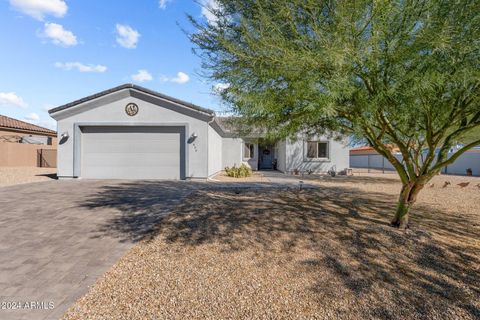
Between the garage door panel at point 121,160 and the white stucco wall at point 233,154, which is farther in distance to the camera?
the white stucco wall at point 233,154

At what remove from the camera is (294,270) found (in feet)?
13.8

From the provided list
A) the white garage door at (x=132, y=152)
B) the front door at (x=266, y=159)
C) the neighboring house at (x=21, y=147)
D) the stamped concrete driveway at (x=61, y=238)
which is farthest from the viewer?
the front door at (x=266, y=159)

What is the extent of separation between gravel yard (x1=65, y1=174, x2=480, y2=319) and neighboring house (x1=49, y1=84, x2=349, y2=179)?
7712 mm

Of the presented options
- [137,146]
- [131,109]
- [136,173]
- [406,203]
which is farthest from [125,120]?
[406,203]

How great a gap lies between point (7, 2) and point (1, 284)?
10451 millimetres

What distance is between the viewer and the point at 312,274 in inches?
160

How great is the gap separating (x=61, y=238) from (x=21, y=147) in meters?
24.6

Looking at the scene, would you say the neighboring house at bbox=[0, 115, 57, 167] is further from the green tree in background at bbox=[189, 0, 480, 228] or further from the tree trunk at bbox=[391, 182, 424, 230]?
the tree trunk at bbox=[391, 182, 424, 230]

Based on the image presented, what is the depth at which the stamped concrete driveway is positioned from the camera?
137 inches

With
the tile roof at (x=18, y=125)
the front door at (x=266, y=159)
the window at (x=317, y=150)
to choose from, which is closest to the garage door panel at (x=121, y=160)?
the window at (x=317, y=150)

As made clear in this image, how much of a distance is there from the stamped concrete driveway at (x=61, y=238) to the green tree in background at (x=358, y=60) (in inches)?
144

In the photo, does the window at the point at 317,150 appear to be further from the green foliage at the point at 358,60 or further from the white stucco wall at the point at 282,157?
the green foliage at the point at 358,60

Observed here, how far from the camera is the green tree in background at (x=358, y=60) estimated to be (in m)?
3.67

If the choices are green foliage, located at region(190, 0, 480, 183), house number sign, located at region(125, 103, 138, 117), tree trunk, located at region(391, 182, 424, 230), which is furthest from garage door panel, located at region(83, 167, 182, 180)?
tree trunk, located at region(391, 182, 424, 230)
